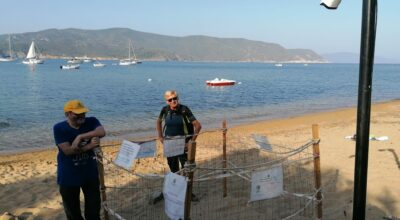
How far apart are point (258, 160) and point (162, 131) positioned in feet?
12.6

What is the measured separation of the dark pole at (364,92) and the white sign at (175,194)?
5.48 feet

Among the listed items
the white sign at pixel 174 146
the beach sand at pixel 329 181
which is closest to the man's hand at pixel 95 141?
the white sign at pixel 174 146

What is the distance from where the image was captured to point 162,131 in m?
7.00

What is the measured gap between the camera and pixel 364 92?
12.0ft

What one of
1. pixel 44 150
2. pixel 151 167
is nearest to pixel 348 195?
pixel 151 167

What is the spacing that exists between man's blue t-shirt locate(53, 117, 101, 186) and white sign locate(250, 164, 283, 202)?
1.92m

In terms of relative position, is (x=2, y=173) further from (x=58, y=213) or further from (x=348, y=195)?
(x=348, y=195)

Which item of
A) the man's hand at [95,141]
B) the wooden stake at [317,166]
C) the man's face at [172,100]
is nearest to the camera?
the man's hand at [95,141]

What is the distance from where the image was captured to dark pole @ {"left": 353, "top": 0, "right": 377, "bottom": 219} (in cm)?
355

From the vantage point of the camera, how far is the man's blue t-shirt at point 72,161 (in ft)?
15.6

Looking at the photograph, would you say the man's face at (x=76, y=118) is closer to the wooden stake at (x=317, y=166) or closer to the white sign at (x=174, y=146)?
the white sign at (x=174, y=146)

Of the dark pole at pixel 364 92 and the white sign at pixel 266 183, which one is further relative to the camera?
the white sign at pixel 266 183

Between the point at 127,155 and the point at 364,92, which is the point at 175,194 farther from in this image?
the point at 364,92

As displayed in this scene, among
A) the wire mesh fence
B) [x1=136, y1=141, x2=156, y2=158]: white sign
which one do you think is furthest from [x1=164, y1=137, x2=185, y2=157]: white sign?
[x1=136, y1=141, x2=156, y2=158]: white sign
